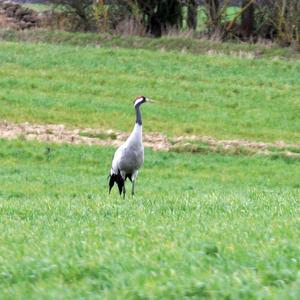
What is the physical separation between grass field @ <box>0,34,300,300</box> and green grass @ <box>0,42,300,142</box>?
0.20 ft

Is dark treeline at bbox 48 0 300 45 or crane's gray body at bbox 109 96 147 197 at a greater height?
dark treeline at bbox 48 0 300 45

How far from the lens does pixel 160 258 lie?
7723mm

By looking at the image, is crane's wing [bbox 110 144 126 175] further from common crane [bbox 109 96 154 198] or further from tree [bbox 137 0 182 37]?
tree [bbox 137 0 182 37]

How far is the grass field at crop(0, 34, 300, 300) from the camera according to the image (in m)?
7.18

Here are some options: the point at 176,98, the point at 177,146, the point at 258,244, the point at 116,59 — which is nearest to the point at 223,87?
the point at 176,98

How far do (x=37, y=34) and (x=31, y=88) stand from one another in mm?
13430

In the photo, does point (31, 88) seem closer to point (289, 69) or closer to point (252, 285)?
point (289, 69)

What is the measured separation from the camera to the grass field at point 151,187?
23.5 feet

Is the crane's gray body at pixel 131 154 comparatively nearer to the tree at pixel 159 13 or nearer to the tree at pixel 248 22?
the tree at pixel 159 13

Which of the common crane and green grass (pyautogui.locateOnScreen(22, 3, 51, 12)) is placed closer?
the common crane

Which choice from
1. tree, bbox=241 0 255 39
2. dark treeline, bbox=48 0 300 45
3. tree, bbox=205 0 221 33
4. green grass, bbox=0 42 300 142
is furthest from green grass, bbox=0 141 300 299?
tree, bbox=241 0 255 39

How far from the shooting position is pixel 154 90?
105 ft

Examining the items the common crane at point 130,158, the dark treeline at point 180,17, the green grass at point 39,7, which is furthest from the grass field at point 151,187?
the green grass at point 39,7

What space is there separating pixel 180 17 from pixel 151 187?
96.2ft
